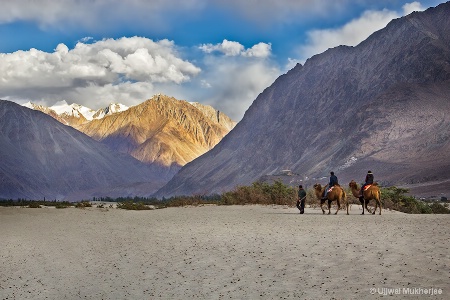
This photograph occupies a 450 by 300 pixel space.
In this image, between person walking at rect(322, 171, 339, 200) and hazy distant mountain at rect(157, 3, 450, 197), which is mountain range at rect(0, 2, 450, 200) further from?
person walking at rect(322, 171, 339, 200)

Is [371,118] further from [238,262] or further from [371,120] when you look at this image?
[238,262]

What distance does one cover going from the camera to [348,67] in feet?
609


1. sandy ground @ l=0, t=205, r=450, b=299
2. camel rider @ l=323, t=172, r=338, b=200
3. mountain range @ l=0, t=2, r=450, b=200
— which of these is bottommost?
sandy ground @ l=0, t=205, r=450, b=299

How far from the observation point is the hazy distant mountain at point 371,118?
133 meters

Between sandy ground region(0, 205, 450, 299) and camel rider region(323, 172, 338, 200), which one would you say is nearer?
sandy ground region(0, 205, 450, 299)

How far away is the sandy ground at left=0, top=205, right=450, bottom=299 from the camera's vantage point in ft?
40.0

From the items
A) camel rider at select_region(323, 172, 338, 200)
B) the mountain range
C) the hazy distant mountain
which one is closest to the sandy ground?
camel rider at select_region(323, 172, 338, 200)

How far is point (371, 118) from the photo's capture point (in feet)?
505

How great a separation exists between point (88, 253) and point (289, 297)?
9.79 metres

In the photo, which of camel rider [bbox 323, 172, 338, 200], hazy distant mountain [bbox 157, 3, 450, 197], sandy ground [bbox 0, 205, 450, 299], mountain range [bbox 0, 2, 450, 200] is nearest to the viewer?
sandy ground [bbox 0, 205, 450, 299]

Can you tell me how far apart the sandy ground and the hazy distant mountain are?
324ft

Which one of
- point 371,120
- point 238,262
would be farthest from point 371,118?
point 238,262

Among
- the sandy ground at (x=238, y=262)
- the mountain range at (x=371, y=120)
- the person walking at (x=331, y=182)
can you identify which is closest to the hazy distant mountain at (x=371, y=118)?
the mountain range at (x=371, y=120)

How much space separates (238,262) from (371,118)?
14515 centimetres
